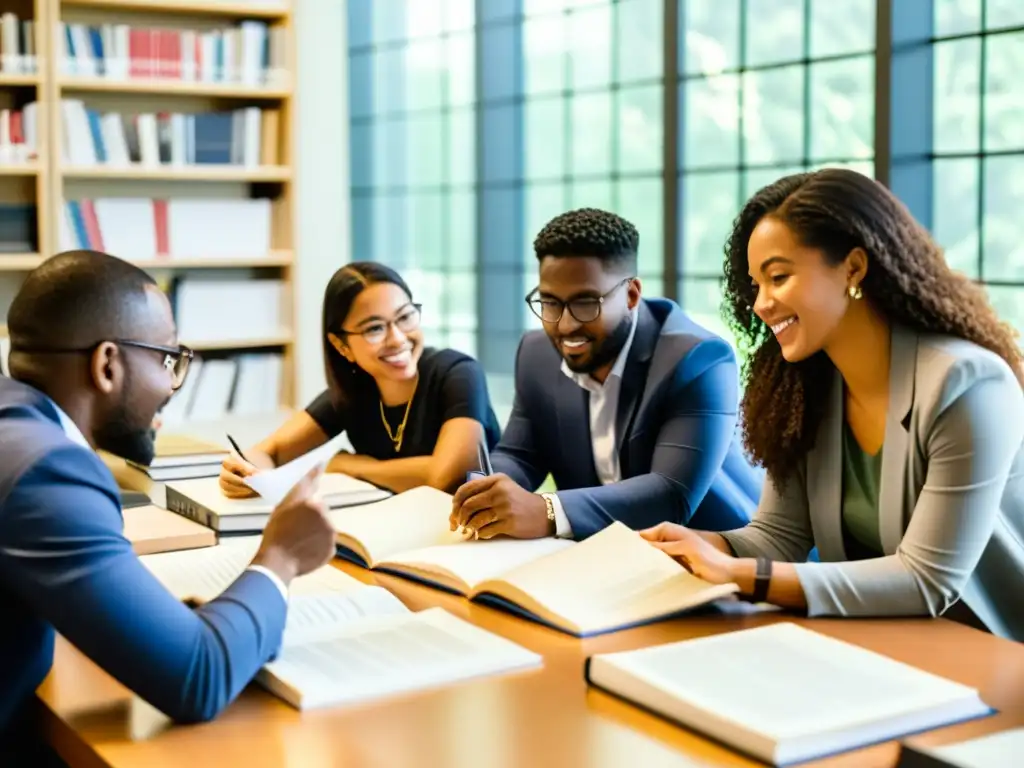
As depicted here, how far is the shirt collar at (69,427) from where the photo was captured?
1.52 m

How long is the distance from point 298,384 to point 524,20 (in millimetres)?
1813

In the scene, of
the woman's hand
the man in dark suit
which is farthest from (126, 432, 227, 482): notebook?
the man in dark suit

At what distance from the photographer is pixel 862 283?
6.20ft

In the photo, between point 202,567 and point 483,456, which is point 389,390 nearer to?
point 483,456

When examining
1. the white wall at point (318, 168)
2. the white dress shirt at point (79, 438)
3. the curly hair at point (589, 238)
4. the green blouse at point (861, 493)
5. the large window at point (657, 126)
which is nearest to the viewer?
the white dress shirt at point (79, 438)

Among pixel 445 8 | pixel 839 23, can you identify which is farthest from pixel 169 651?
pixel 445 8

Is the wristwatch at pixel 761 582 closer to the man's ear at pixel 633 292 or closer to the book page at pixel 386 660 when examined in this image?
the book page at pixel 386 660

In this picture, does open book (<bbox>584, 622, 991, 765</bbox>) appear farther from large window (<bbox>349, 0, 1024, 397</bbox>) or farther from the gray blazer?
large window (<bbox>349, 0, 1024, 397</bbox>)

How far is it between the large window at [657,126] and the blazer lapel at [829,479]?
85.2 inches

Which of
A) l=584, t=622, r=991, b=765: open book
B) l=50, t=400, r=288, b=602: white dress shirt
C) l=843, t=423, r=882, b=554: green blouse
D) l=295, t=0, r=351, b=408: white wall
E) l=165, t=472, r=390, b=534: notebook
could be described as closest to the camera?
l=584, t=622, r=991, b=765: open book

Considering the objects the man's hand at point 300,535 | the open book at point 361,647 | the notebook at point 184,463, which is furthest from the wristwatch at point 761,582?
the notebook at point 184,463

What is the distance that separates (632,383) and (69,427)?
1.23 meters

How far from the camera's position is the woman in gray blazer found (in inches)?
68.4

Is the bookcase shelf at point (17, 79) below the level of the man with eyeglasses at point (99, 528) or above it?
above
